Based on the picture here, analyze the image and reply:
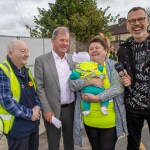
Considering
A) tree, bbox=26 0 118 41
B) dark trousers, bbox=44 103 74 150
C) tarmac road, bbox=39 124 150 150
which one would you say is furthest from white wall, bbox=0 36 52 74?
tree, bbox=26 0 118 41

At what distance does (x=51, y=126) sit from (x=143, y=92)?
1.29 metres

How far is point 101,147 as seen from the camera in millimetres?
3271

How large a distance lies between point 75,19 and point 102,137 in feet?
53.3

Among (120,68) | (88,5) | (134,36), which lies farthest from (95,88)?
(88,5)

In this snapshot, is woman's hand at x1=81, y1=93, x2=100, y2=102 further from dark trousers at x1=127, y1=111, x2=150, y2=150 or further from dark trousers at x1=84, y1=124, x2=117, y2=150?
dark trousers at x1=127, y1=111, x2=150, y2=150

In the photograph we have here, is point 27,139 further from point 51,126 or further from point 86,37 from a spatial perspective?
point 86,37

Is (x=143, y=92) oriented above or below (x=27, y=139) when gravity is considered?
above

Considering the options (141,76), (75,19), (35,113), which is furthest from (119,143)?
(75,19)

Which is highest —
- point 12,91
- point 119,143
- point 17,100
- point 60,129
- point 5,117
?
point 12,91

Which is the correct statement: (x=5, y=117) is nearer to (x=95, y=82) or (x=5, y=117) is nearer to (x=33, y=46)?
(x=95, y=82)

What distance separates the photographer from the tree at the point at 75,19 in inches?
742

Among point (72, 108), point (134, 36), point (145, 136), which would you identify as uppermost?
point (134, 36)

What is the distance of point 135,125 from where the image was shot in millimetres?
3398

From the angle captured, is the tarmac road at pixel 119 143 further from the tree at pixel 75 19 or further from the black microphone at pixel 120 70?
the tree at pixel 75 19
